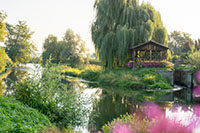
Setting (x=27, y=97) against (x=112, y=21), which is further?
(x=112, y=21)

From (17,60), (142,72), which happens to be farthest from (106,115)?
(17,60)

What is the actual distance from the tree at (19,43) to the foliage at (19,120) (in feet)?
155

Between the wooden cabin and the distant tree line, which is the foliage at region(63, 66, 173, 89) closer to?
the wooden cabin

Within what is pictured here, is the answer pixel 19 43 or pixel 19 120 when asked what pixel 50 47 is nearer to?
pixel 19 43

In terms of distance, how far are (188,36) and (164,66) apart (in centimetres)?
5068

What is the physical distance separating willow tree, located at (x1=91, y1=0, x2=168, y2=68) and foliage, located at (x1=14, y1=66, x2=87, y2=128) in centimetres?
1648

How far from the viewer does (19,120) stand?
5016 millimetres

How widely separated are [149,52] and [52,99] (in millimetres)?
19744

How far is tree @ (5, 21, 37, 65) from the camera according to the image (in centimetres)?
5106

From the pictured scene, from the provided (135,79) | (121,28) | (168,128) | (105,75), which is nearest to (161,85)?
(135,79)

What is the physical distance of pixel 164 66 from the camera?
76.3ft

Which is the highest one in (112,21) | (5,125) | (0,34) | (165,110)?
(112,21)

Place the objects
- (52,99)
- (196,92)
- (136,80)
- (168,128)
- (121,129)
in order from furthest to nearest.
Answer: (136,80) → (196,92) → (52,99) → (121,129) → (168,128)

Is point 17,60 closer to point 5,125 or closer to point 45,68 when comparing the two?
point 45,68
